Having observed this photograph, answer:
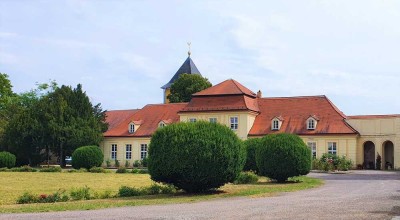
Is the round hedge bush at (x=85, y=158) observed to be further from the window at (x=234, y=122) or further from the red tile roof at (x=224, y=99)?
the window at (x=234, y=122)

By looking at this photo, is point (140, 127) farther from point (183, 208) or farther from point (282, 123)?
point (183, 208)

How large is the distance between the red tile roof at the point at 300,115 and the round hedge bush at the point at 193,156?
113ft

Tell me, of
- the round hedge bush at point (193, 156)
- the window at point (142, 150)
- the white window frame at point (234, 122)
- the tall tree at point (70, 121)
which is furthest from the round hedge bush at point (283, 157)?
the window at point (142, 150)

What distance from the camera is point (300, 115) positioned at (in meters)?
57.5

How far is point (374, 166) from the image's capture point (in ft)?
175

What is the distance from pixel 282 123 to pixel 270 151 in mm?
28357

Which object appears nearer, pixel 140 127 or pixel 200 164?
pixel 200 164

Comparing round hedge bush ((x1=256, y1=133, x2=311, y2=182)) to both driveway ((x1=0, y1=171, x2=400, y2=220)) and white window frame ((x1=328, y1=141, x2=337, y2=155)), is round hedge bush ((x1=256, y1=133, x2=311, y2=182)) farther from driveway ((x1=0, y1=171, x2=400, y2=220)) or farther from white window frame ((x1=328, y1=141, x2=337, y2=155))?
white window frame ((x1=328, y1=141, x2=337, y2=155))

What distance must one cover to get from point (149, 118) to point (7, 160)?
1838 cm

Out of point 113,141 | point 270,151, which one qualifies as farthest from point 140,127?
point 270,151

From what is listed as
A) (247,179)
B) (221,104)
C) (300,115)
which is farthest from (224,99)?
(247,179)

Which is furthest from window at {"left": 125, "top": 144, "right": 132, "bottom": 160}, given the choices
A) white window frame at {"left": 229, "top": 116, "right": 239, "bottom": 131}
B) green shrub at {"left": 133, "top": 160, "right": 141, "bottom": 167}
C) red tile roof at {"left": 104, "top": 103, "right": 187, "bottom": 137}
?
white window frame at {"left": 229, "top": 116, "right": 239, "bottom": 131}

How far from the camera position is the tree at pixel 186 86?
240ft

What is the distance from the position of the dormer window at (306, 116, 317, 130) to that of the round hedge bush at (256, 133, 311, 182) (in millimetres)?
26044
